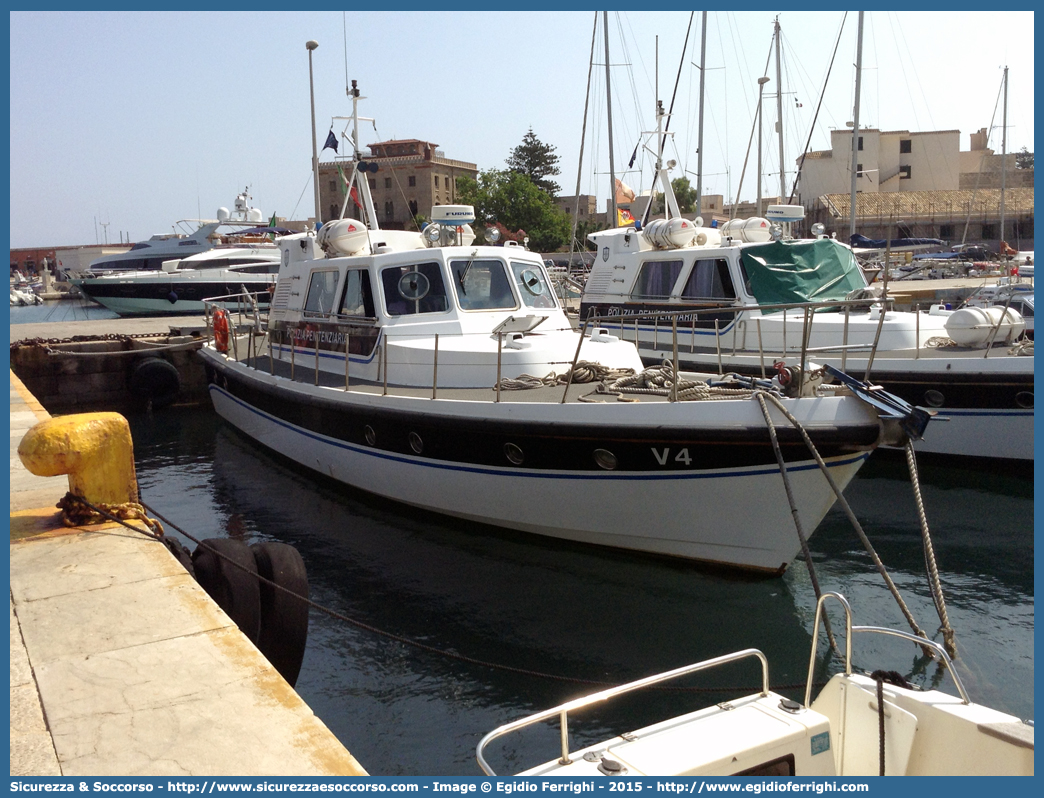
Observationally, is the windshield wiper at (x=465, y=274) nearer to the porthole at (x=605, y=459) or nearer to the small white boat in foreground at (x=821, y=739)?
the porthole at (x=605, y=459)

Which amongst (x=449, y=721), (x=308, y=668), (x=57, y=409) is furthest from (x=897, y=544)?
(x=57, y=409)

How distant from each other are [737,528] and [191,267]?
106 feet

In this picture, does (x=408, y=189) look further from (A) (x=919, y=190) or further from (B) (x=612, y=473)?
(B) (x=612, y=473)

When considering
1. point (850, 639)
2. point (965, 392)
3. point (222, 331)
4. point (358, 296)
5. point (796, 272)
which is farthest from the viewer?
point (222, 331)

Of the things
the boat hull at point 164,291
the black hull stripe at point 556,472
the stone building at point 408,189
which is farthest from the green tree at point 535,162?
the black hull stripe at point 556,472

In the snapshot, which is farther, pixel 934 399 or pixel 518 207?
pixel 518 207

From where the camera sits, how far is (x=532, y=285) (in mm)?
9453

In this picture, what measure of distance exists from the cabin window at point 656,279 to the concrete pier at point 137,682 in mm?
8922

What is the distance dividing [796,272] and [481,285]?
4.64m

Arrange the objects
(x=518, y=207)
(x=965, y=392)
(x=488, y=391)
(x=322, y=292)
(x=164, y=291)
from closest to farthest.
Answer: (x=488, y=391), (x=965, y=392), (x=322, y=292), (x=164, y=291), (x=518, y=207)

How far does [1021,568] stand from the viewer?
285 inches

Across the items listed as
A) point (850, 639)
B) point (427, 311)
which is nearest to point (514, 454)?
point (427, 311)

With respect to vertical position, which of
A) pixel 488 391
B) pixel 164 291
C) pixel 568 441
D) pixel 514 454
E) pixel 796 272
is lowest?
pixel 514 454

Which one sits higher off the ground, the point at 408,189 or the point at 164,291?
the point at 408,189
